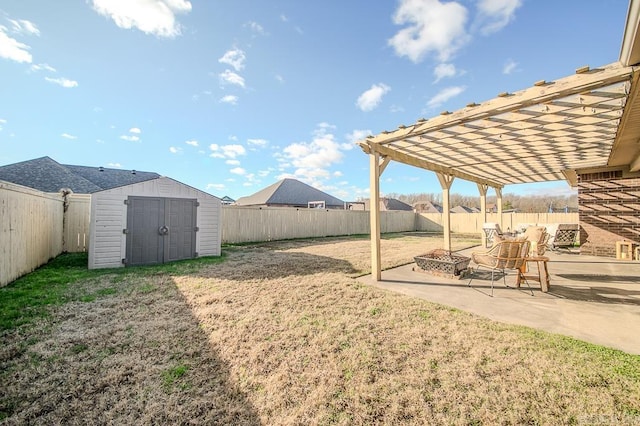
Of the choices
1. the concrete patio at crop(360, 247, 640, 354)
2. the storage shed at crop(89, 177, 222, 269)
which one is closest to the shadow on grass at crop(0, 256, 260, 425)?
the storage shed at crop(89, 177, 222, 269)

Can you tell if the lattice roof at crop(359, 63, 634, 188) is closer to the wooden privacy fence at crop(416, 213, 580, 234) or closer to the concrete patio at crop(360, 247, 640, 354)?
the concrete patio at crop(360, 247, 640, 354)

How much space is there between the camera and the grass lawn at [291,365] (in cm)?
164

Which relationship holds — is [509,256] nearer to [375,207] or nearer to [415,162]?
[375,207]

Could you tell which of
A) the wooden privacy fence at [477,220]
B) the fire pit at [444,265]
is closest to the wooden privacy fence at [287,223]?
the wooden privacy fence at [477,220]

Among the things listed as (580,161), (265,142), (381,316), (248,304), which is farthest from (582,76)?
(265,142)

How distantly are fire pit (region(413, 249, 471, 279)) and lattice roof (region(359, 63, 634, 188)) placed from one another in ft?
7.97

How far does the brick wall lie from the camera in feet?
24.9

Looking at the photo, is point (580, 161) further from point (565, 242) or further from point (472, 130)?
point (472, 130)

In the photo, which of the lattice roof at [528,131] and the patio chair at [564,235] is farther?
the patio chair at [564,235]

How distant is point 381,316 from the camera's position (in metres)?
3.23

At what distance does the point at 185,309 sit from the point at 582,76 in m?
5.76

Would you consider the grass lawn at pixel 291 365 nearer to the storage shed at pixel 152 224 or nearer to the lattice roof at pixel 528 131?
the storage shed at pixel 152 224

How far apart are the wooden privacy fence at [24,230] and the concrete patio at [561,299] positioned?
647 centimetres

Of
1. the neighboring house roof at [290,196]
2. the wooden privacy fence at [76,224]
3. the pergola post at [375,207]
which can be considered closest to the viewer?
the pergola post at [375,207]
